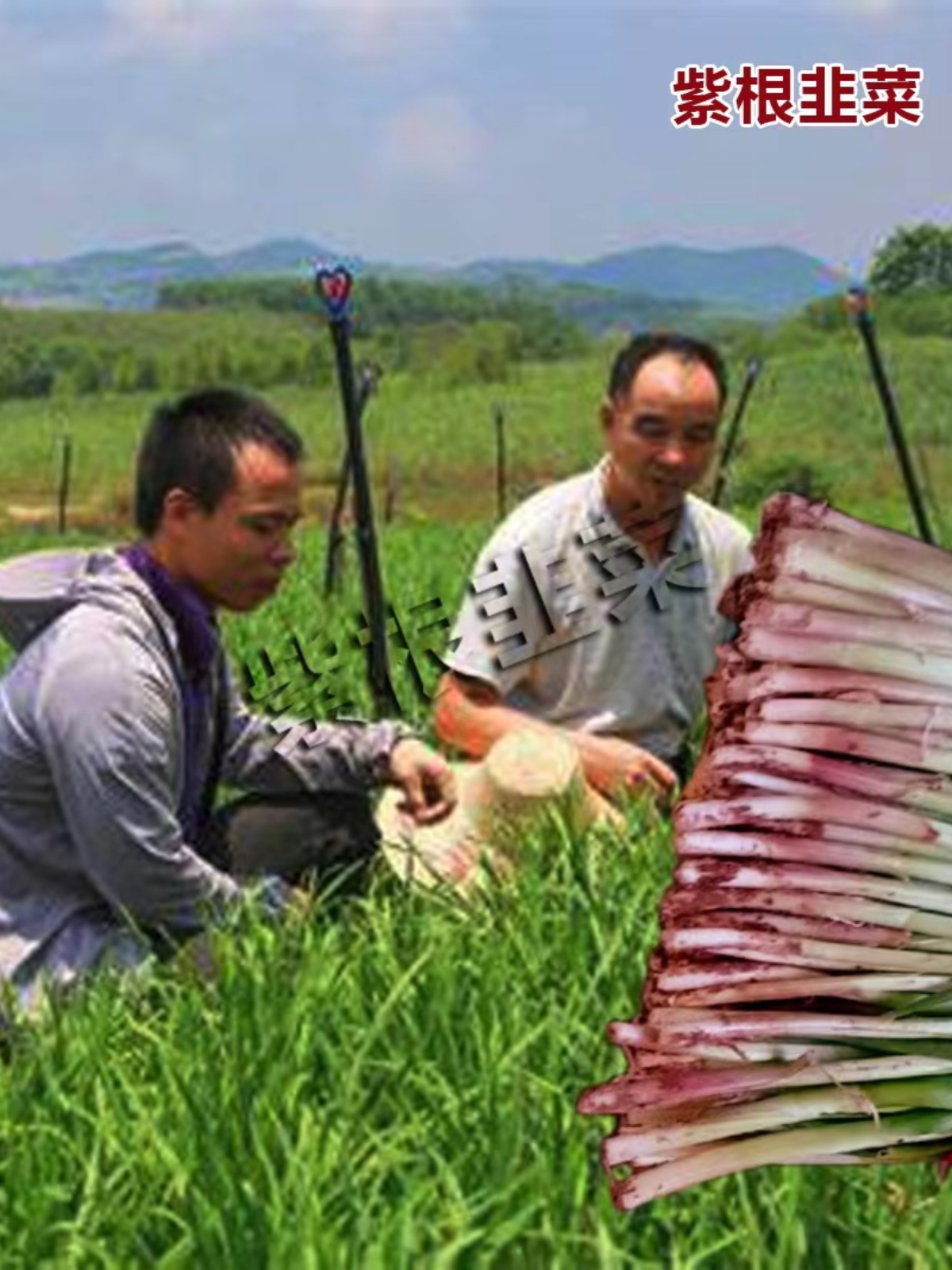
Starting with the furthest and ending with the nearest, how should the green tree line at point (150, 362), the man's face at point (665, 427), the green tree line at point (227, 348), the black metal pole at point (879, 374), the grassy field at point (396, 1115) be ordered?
1. the green tree line at point (150, 362)
2. the green tree line at point (227, 348)
3. the black metal pole at point (879, 374)
4. the man's face at point (665, 427)
5. the grassy field at point (396, 1115)

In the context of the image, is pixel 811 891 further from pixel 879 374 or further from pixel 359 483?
pixel 879 374

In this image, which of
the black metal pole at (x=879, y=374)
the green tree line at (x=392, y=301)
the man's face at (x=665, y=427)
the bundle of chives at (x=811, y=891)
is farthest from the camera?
the green tree line at (x=392, y=301)

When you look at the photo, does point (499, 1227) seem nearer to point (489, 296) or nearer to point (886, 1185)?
point (886, 1185)

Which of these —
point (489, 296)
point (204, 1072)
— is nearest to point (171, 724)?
point (204, 1072)

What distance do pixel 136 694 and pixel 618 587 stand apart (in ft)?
A: 4.36

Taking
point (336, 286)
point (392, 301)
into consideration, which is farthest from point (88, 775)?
point (392, 301)

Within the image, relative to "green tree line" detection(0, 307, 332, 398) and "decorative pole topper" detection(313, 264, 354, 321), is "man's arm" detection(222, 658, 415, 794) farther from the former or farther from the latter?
"green tree line" detection(0, 307, 332, 398)

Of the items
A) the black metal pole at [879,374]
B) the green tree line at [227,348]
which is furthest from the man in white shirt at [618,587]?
the green tree line at [227,348]

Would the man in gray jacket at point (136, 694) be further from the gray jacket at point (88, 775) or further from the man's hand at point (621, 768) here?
the man's hand at point (621, 768)

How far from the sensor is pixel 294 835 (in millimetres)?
3320

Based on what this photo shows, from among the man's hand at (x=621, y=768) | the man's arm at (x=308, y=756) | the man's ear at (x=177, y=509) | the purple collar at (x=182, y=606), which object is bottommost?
the man's hand at (x=621, y=768)

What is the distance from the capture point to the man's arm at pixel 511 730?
134 inches

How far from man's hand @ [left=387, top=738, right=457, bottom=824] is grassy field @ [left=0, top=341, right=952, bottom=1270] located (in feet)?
0.40

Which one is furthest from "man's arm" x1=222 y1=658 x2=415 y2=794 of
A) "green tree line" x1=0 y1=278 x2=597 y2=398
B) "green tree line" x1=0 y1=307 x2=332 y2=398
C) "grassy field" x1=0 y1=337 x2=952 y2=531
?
"green tree line" x1=0 y1=307 x2=332 y2=398
